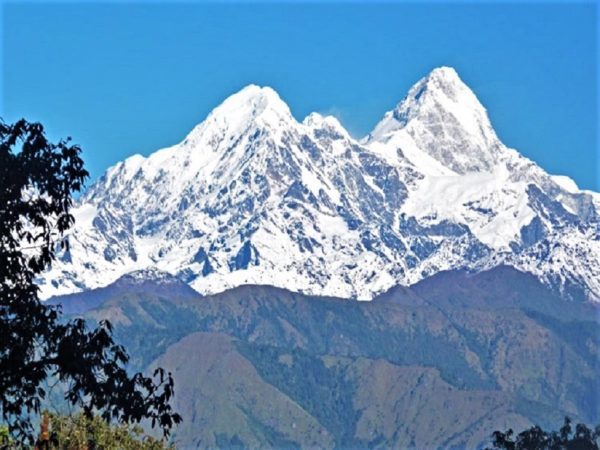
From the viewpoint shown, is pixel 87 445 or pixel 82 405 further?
pixel 87 445

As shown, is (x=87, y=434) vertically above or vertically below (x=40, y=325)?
above

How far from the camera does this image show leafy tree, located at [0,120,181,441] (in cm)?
5238

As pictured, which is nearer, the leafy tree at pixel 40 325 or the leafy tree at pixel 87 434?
the leafy tree at pixel 40 325

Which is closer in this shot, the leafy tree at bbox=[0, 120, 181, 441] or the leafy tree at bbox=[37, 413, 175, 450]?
the leafy tree at bbox=[0, 120, 181, 441]

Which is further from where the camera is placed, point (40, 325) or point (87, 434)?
point (87, 434)

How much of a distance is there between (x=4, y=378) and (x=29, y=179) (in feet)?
18.8

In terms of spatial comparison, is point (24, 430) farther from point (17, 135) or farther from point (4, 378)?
point (17, 135)

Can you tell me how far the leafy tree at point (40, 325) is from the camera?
52.4 m

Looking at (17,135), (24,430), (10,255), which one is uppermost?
(17,135)

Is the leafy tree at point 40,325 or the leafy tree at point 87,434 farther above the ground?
the leafy tree at point 87,434

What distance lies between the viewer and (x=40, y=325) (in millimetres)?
53125

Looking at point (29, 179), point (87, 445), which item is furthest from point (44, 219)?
point (87, 445)

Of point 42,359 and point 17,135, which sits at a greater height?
point 17,135

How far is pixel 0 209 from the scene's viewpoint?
52500 millimetres
